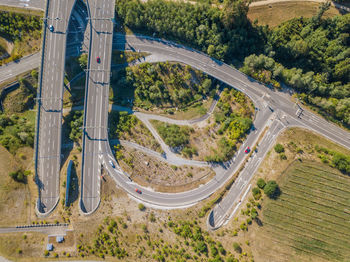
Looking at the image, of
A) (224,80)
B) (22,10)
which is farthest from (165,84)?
(22,10)

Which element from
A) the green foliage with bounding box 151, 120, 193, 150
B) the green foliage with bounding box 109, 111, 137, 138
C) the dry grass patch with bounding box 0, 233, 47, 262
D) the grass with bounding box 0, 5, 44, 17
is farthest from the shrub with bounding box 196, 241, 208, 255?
the grass with bounding box 0, 5, 44, 17

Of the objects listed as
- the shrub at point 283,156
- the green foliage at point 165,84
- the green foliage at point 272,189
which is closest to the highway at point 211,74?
the green foliage at point 165,84

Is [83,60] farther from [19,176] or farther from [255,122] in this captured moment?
[255,122]

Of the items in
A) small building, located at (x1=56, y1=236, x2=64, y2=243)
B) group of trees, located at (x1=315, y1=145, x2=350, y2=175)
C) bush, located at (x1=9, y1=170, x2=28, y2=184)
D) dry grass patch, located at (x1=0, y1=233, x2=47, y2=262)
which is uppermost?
group of trees, located at (x1=315, y1=145, x2=350, y2=175)

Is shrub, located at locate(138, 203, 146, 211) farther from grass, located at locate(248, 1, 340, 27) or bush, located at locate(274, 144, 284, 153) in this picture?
grass, located at locate(248, 1, 340, 27)

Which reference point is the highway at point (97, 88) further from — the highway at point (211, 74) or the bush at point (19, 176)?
the bush at point (19, 176)
